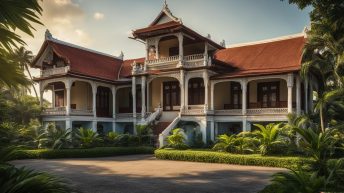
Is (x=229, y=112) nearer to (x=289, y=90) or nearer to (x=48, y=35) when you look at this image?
(x=289, y=90)

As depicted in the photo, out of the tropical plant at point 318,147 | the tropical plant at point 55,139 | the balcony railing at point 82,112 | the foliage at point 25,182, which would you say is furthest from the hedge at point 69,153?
the foliage at point 25,182

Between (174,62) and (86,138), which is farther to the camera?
(174,62)

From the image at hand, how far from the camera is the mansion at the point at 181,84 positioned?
2573cm

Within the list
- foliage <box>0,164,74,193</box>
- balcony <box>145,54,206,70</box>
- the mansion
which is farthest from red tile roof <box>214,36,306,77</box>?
foliage <box>0,164,74,193</box>

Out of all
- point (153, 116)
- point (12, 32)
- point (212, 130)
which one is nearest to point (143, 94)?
point (153, 116)

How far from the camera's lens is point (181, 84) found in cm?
2692

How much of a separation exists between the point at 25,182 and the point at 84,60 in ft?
90.3

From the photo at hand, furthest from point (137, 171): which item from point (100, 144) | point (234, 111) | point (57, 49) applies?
point (57, 49)

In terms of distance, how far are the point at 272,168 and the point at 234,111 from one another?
10199 millimetres

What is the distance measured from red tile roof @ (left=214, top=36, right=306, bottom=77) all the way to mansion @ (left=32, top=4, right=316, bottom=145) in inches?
3.4

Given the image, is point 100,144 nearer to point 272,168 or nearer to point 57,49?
point 57,49

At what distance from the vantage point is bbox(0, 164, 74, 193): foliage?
5150mm

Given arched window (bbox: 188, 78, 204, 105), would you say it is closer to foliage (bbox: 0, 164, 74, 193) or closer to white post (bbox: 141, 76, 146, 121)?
white post (bbox: 141, 76, 146, 121)

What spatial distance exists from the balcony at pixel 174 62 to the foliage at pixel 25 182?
21.6m
